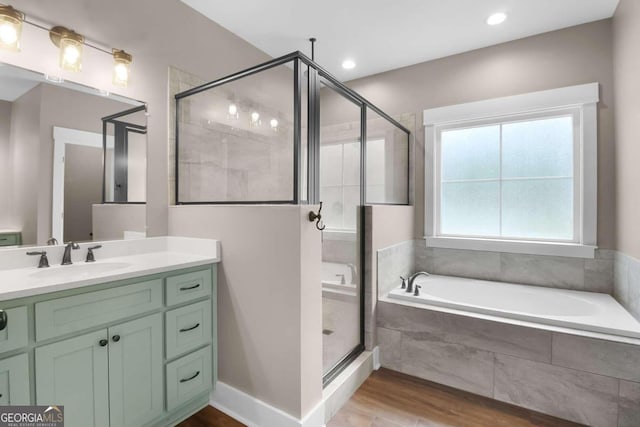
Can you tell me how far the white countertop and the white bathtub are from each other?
1.57m

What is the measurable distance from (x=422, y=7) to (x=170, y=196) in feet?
7.74

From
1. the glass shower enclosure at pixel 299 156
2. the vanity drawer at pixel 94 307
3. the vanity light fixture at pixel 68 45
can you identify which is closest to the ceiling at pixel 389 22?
the glass shower enclosure at pixel 299 156

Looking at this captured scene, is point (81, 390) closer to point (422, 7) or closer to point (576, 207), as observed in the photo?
point (422, 7)

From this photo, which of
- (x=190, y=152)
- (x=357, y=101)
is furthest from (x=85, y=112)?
(x=357, y=101)

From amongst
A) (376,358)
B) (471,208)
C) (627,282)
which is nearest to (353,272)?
(376,358)

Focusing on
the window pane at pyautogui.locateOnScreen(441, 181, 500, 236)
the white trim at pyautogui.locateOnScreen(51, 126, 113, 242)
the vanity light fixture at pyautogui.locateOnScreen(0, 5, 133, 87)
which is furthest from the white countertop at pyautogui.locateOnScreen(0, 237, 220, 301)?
the window pane at pyautogui.locateOnScreen(441, 181, 500, 236)

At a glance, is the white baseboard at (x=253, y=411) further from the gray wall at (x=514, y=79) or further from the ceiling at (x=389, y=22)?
the ceiling at (x=389, y=22)

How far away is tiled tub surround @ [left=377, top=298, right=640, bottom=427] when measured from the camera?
1.67 metres

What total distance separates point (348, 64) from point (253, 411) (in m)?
3.14

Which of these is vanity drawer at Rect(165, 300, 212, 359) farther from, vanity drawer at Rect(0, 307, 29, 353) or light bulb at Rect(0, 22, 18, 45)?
light bulb at Rect(0, 22, 18, 45)

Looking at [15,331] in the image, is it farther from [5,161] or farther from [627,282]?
[627,282]

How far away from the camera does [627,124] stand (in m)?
2.12

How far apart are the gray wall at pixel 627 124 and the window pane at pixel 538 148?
13.3 inches

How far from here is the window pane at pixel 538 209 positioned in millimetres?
2656
